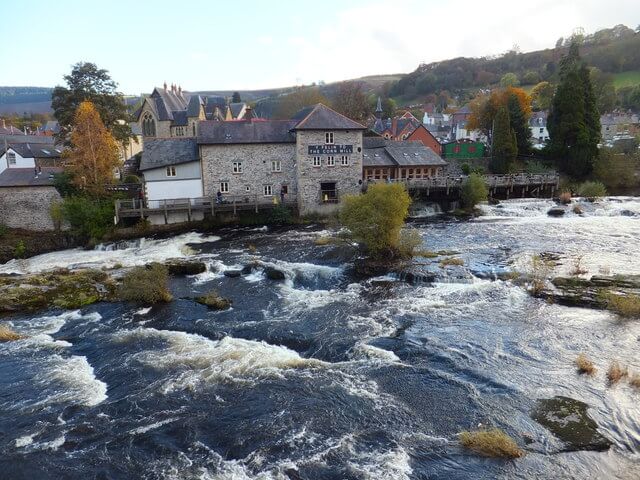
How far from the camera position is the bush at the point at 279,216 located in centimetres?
3419

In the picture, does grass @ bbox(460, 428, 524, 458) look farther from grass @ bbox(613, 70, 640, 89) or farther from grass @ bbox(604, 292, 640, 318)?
grass @ bbox(613, 70, 640, 89)

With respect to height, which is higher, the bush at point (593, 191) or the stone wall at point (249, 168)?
the stone wall at point (249, 168)

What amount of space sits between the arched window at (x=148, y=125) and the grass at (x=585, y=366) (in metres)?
56.9

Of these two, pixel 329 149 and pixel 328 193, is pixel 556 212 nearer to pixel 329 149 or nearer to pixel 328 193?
pixel 328 193

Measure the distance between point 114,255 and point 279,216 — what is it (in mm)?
11681

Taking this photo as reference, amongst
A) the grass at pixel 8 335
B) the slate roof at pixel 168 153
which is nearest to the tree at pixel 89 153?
the slate roof at pixel 168 153

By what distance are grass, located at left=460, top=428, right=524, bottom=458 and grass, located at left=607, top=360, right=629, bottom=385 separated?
418cm

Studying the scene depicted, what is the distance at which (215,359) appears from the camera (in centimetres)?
1400

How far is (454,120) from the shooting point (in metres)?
84.7

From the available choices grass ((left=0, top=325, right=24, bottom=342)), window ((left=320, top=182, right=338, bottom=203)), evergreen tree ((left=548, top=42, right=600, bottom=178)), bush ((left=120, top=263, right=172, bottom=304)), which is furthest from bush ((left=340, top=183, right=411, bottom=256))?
evergreen tree ((left=548, top=42, right=600, bottom=178))

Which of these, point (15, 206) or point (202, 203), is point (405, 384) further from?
point (15, 206)

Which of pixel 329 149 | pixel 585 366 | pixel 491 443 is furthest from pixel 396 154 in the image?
pixel 491 443

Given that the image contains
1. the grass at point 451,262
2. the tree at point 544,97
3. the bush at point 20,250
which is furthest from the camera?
the tree at point 544,97

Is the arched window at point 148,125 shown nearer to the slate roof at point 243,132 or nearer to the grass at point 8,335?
the slate roof at point 243,132
